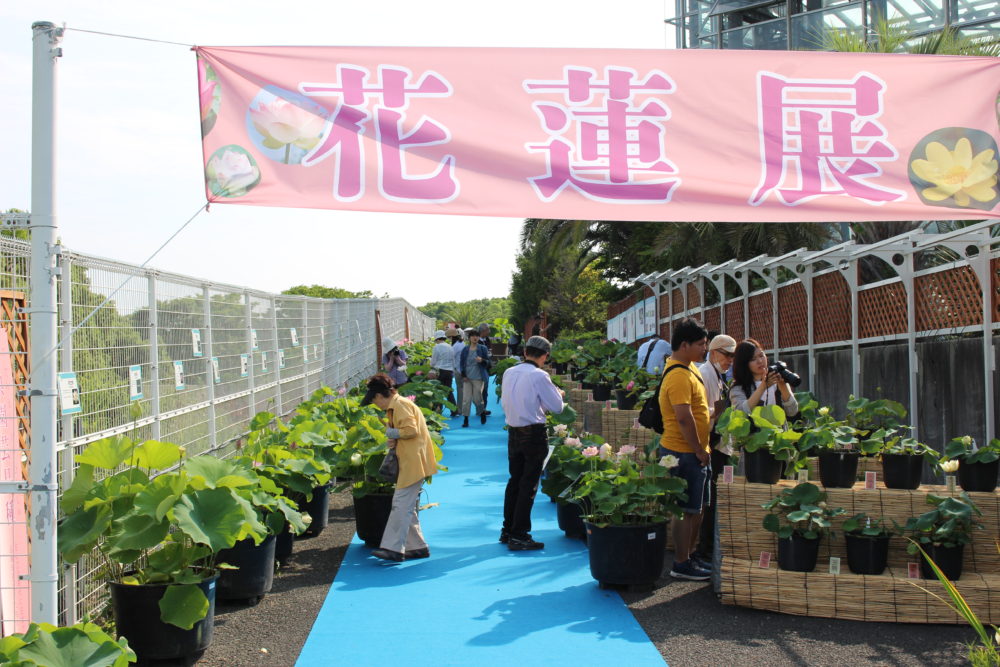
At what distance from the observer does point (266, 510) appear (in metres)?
5.66

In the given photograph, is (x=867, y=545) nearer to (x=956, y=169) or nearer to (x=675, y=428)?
(x=675, y=428)

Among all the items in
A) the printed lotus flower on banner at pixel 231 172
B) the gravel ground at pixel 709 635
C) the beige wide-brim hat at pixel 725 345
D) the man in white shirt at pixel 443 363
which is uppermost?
the printed lotus flower on banner at pixel 231 172

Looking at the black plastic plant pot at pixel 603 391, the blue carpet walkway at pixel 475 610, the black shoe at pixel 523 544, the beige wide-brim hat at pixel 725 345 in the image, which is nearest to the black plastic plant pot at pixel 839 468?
the beige wide-brim hat at pixel 725 345

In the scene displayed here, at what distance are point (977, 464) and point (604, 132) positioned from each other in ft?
10.6

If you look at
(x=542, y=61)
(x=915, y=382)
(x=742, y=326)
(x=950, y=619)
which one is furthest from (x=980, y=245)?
(x=742, y=326)

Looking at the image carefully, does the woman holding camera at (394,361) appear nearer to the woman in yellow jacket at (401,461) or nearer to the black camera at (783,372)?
the woman in yellow jacket at (401,461)

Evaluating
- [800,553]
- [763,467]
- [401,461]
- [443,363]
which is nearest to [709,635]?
[800,553]

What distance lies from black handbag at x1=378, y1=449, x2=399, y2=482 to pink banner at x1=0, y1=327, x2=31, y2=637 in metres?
2.64

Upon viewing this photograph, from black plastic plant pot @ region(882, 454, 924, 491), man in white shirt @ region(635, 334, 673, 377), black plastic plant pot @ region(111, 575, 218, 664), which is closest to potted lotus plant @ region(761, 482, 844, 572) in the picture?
black plastic plant pot @ region(882, 454, 924, 491)

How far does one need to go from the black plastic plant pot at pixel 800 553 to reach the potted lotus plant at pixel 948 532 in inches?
20.9

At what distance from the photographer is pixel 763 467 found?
5.84 meters

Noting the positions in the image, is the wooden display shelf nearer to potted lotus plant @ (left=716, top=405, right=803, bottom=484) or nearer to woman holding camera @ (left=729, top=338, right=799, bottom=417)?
potted lotus plant @ (left=716, top=405, right=803, bottom=484)

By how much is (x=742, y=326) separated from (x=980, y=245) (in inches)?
287

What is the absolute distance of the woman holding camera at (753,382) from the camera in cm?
624
